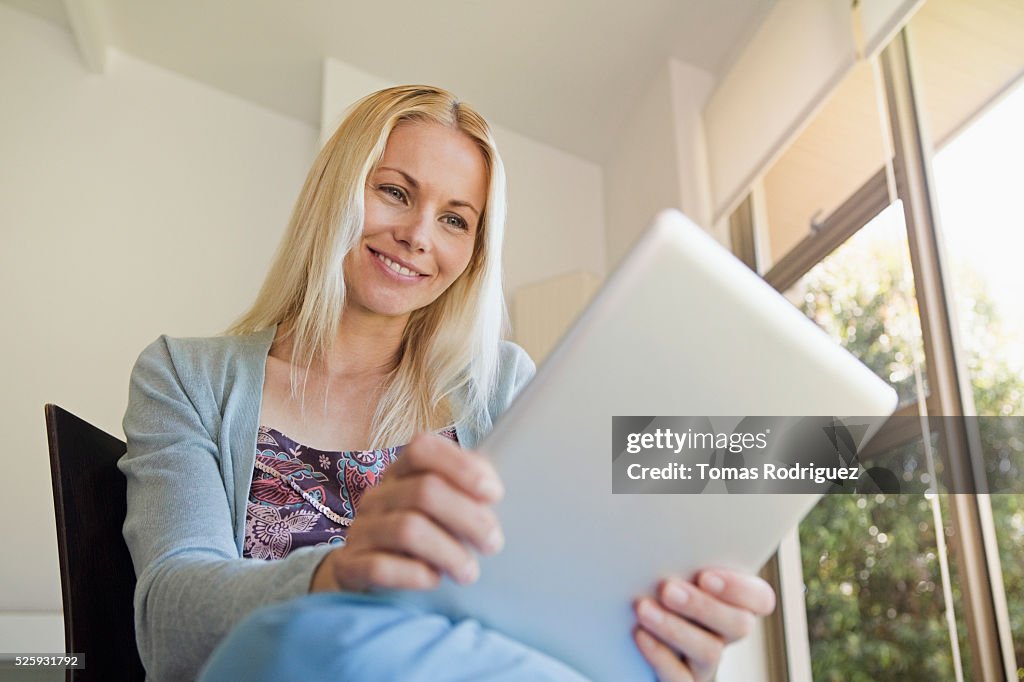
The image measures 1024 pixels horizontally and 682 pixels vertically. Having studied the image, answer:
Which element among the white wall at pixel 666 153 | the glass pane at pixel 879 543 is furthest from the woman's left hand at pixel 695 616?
the white wall at pixel 666 153

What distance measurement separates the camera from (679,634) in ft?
1.96

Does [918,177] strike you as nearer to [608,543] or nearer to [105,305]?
[608,543]

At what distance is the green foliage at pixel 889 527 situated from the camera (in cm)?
→ 194

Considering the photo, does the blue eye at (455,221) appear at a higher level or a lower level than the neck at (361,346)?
higher

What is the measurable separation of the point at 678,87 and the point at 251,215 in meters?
1.87

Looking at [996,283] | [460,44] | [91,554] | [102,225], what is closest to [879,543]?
[996,283]

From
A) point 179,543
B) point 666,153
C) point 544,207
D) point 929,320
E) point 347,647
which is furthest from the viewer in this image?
point 544,207

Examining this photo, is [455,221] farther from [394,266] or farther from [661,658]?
[661,658]

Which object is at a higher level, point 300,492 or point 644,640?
point 300,492

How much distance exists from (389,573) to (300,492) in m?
0.50

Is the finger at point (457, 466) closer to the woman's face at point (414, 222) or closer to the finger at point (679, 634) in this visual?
the finger at point (679, 634)

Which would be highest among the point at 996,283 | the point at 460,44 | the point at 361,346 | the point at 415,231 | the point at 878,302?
the point at 460,44

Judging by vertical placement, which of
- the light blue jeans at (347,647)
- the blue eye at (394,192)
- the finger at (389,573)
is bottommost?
the light blue jeans at (347,647)

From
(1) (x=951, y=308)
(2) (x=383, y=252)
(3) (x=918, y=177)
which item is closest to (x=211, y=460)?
(2) (x=383, y=252)
